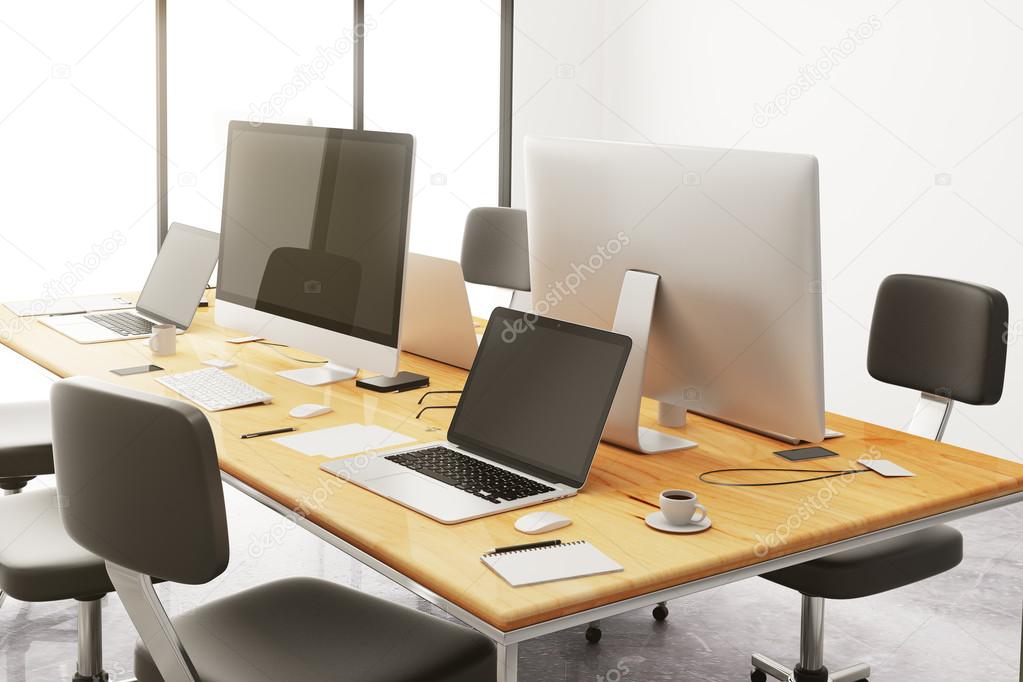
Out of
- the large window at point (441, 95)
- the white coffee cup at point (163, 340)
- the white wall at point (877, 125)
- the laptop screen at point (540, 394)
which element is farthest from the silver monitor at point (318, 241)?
the large window at point (441, 95)

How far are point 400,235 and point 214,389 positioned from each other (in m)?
0.57

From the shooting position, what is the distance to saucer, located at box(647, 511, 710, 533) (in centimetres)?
156

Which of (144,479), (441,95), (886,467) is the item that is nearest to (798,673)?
(886,467)

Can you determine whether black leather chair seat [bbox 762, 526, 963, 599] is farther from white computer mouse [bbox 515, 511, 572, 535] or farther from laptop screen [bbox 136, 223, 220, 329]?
laptop screen [bbox 136, 223, 220, 329]

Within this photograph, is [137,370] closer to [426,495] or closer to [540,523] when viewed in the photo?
[426,495]

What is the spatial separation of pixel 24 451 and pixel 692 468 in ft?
5.32

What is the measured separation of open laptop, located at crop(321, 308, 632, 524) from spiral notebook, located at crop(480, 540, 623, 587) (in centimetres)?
17

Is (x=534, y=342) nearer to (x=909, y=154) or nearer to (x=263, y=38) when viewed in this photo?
(x=909, y=154)

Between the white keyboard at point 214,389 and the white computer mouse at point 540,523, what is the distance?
34.8 inches

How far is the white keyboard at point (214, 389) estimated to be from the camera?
88.0 inches

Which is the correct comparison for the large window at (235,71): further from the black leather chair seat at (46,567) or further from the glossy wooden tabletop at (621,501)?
the black leather chair seat at (46,567)

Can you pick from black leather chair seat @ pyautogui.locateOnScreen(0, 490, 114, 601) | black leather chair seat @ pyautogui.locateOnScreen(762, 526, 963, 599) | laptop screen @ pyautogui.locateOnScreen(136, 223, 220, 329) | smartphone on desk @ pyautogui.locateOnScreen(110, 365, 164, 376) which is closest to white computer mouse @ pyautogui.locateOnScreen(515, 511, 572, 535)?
black leather chair seat @ pyautogui.locateOnScreen(762, 526, 963, 599)

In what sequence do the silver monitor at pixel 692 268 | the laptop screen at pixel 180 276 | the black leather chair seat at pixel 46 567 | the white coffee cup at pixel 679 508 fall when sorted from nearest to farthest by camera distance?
the white coffee cup at pixel 679 508, the silver monitor at pixel 692 268, the black leather chair seat at pixel 46 567, the laptop screen at pixel 180 276

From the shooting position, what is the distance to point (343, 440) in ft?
6.55
